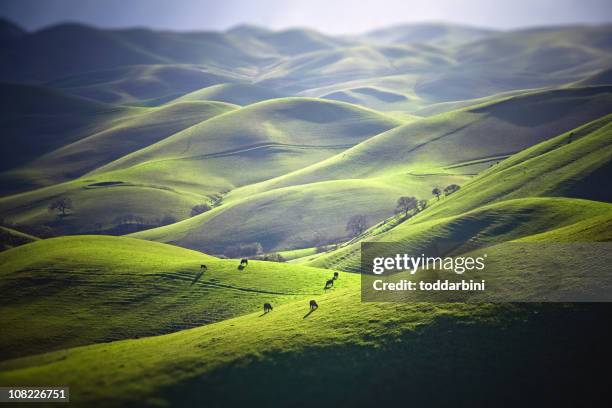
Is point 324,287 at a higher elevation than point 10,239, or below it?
below

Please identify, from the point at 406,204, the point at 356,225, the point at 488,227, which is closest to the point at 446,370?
the point at 488,227

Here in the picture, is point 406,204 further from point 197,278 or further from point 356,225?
point 197,278

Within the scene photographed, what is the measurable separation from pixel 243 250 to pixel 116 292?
99121 mm

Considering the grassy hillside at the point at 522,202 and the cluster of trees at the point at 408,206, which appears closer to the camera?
the grassy hillside at the point at 522,202

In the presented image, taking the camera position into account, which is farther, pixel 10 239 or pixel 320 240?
pixel 320 240

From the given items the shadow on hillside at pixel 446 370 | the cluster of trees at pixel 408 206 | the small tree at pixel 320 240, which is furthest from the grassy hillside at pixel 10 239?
the cluster of trees at pixel 408 206

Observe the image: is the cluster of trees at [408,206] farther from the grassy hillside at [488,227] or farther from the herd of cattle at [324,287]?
the herd of cattle at [324,287]

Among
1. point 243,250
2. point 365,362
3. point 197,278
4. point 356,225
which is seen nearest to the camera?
point 365,362

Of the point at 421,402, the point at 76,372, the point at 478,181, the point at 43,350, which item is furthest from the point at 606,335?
the point at 478,181

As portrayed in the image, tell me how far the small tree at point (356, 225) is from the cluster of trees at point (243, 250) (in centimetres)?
3471

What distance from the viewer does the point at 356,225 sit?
579ft

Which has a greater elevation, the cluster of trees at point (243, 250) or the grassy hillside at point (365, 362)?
the cluster of trees at point (243, 250)

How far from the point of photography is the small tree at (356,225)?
574 ft

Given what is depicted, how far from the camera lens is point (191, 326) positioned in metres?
70.9
